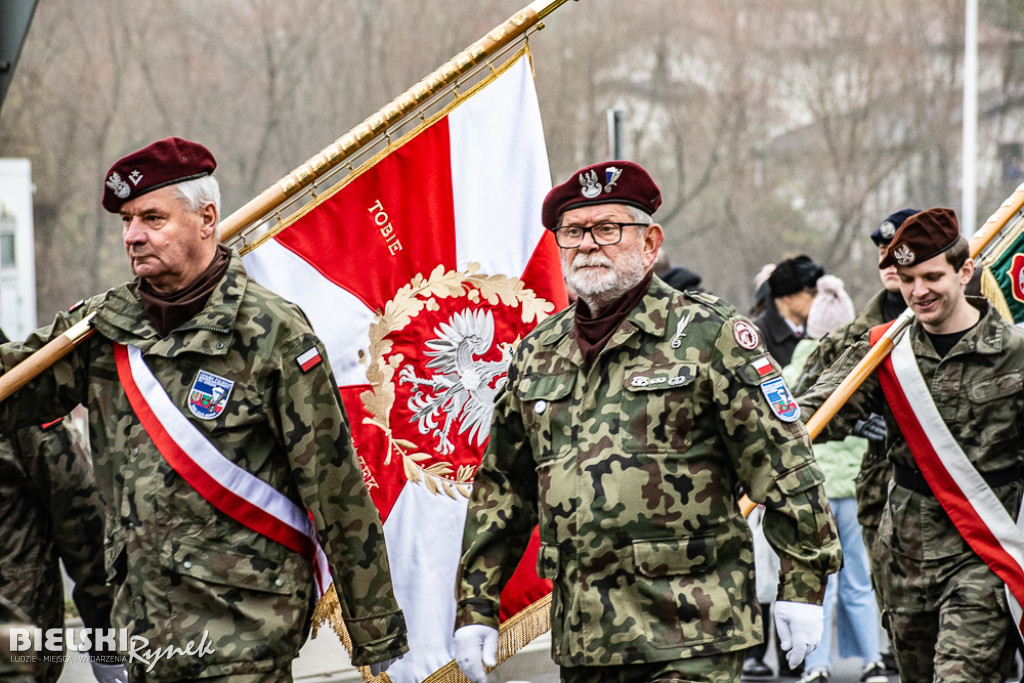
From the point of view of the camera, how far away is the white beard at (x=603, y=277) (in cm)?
417

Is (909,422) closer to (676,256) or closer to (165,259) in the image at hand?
(165,259)

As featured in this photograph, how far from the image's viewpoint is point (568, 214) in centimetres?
428

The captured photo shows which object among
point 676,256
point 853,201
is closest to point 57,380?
point 676,256

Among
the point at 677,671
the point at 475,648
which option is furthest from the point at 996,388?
the point at 475,648

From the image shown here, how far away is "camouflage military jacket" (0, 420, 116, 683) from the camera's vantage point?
4.64 metres

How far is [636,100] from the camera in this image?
24.4m

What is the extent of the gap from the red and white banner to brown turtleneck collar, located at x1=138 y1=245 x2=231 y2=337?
0.93 meters

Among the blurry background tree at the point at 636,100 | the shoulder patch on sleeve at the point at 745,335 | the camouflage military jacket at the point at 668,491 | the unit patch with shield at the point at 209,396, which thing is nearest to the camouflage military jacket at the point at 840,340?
the shoulder patch on sleeve at the point at 745,335

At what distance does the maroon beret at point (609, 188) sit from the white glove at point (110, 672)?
6.46 ft

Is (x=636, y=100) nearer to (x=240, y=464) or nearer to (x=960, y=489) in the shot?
(x=960, y=489)

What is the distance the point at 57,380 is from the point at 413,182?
164cm

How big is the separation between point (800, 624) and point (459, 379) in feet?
5.87

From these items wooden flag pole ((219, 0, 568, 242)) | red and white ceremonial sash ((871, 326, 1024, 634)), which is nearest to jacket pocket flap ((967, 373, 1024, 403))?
red and white ceremonial sash ((871, 326, 1024, 634))

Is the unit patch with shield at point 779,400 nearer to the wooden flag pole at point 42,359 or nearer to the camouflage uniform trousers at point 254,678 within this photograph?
the camouflage uniform trousers at point 254,678
